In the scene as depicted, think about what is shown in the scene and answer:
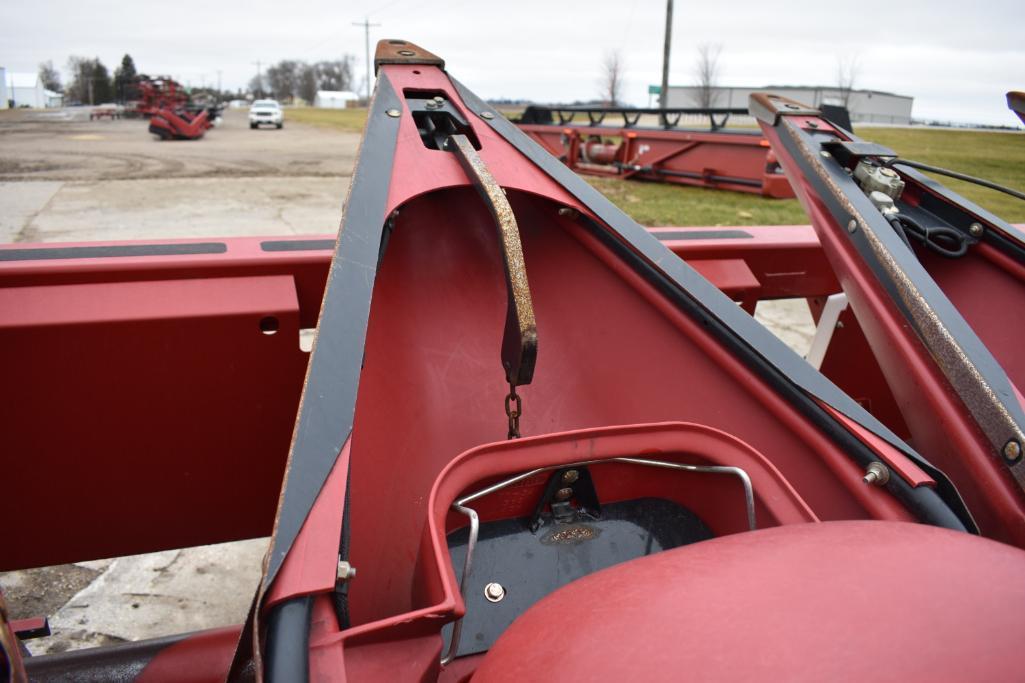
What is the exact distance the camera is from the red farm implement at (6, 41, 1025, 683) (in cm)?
69

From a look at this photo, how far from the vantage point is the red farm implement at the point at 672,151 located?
948 cm

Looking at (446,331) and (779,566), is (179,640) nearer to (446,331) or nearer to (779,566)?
(446,331)

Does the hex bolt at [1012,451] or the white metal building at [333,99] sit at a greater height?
the white metal building at [333,99]

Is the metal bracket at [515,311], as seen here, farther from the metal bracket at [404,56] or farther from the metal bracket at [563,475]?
the metal bracket at [404,56]

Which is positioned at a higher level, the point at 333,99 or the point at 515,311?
the point at 333,99

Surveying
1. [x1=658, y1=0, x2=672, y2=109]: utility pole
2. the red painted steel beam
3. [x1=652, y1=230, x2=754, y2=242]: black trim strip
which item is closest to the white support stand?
[x1=652, y1=230, x2=754, y2=242]: black trim strip

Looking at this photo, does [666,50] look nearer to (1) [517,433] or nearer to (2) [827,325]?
(2) [827,325]

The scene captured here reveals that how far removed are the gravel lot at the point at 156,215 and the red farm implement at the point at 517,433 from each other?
0.72 feet

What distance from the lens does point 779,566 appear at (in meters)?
0.72

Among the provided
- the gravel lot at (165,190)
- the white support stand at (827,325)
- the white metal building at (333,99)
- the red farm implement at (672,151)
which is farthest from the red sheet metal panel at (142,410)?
the white metal building at (333,99)

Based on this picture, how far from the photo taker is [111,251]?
1.67 metres

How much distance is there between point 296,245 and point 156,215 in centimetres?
737

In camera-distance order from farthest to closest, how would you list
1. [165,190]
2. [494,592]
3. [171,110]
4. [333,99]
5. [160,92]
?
[333,99] < [160,92] < [171,110] < [165,190] < [494,592]

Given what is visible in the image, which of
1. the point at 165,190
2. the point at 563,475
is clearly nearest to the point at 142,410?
the point at 563,475
